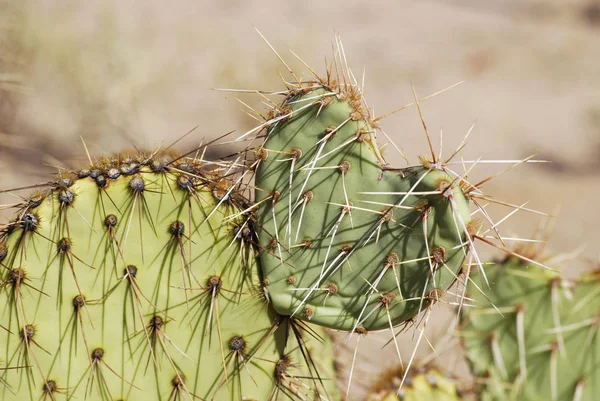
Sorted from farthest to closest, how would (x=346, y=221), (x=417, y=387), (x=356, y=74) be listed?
(x=356, y=74) < (x=417, y=387) < (x=346, y=221)

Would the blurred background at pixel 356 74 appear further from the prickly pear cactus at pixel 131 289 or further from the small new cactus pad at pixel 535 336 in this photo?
the prickly pear cactus at pixel 131 289

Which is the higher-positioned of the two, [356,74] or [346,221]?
[356,74]

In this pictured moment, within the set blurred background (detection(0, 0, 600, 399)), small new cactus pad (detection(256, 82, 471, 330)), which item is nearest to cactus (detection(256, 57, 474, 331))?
small new cactus pad (detection(256, 82, 471, 330))

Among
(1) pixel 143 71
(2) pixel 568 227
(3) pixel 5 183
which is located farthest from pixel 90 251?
(2) pixel 568 227

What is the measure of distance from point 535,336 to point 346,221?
0.98 meters

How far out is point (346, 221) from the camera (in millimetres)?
1191

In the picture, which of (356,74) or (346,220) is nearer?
(346,220)

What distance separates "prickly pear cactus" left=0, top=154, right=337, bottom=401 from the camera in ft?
4.03

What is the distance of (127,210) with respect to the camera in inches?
48.8

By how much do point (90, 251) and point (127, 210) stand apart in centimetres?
10

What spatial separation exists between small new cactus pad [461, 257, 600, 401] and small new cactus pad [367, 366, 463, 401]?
10 centimetres

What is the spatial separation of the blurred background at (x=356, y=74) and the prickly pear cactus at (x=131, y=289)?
1.84 metres

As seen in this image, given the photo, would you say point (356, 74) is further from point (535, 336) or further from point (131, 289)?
point (131, 289)

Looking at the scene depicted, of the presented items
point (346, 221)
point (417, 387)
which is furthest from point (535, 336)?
point (346, 221)
